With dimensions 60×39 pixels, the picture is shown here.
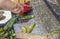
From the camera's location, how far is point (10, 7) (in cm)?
101

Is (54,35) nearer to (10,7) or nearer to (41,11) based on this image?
(41,11)

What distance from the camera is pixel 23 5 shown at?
1038 mm

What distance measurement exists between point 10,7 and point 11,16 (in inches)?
2.7

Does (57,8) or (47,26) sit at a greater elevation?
(57,8)

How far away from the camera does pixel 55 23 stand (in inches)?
36.2

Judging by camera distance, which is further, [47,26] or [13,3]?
[13,3]

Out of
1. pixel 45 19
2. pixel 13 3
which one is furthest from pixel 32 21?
pixel 13 3

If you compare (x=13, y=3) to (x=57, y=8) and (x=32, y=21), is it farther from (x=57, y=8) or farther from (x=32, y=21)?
(x=57, y=8)

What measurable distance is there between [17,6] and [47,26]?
27cm

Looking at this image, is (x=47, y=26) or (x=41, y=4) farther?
(x=41, y=4)

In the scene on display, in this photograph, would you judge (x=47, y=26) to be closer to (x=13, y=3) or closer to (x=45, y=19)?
(x=45, y=19)

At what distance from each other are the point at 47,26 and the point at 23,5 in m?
0.25

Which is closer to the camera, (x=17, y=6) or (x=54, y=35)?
(x=54, y=35)

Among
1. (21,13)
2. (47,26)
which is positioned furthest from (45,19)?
(21,13)
